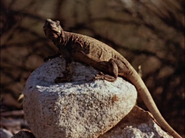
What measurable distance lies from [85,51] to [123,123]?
87cm

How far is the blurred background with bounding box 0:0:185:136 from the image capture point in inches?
364

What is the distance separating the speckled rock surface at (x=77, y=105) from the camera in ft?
13.6

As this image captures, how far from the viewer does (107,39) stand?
9.28 metres

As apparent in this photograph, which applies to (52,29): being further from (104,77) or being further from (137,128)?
(137,128)

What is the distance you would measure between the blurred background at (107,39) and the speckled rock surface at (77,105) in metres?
4.86

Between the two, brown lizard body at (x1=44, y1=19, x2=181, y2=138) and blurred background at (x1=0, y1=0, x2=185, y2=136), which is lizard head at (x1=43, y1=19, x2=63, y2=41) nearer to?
brown lizard body at (x1=44, y1=19, x2=181, y2=138)

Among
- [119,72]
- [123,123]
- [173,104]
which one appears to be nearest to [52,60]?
[119,72]

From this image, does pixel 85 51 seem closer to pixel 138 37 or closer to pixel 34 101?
pixel 34 101

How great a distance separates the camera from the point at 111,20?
9312 mm

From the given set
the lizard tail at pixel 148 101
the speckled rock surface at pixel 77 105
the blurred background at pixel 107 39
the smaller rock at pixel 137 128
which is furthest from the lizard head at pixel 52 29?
the blurred background at pixel 107 39

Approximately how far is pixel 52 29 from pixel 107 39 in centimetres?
490

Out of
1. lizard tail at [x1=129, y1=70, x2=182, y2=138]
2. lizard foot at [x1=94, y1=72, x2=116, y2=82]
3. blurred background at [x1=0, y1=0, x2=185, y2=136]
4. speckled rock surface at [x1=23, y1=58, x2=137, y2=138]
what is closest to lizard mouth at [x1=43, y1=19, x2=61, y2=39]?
speckled rock surface at [x1=23, y1=58, x2=137, y2=138]

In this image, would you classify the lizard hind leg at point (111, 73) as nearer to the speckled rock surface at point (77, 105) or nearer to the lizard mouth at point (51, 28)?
the speckled rock surface at point (77, 105)

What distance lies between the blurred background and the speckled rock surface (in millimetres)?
4860
